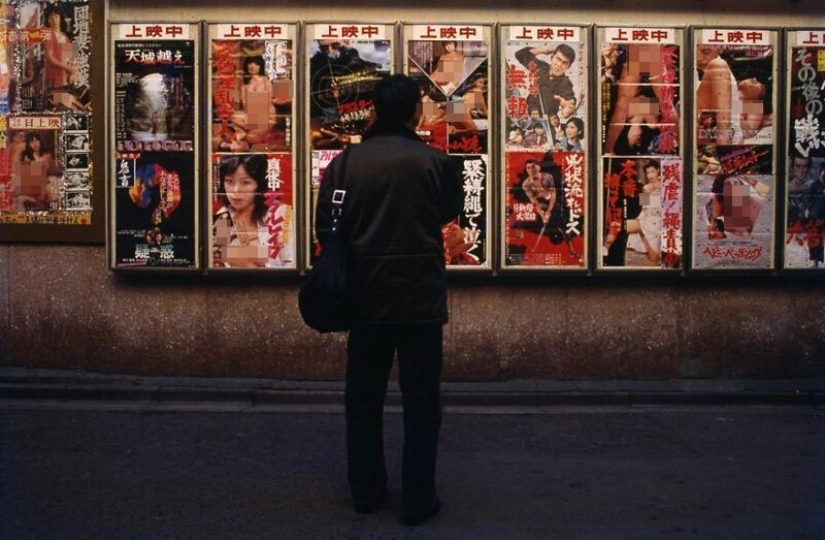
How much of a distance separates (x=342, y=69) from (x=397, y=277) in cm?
395

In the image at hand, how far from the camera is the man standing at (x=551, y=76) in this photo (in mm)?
9469

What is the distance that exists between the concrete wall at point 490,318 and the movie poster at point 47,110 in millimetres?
333

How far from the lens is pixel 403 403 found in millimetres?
5992

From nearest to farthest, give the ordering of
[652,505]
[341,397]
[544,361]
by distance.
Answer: [652,505]
[341,397]
[544,361]

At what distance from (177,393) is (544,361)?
2865mm

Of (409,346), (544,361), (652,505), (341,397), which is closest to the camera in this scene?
(409,346)

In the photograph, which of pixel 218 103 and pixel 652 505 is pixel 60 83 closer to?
pixel 218 103

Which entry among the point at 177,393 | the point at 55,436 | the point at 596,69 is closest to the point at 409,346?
the point at 55,436

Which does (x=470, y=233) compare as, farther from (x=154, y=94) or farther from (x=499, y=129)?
(x=154, y=94)

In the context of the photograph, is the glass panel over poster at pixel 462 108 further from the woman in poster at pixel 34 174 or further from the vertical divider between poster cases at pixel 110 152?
the woman in poster at pixel 34 174

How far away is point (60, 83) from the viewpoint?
31.7ft

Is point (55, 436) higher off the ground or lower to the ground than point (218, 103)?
lower

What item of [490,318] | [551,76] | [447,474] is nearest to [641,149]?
[551,76]

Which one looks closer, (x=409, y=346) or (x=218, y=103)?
(x=409, y=346)
